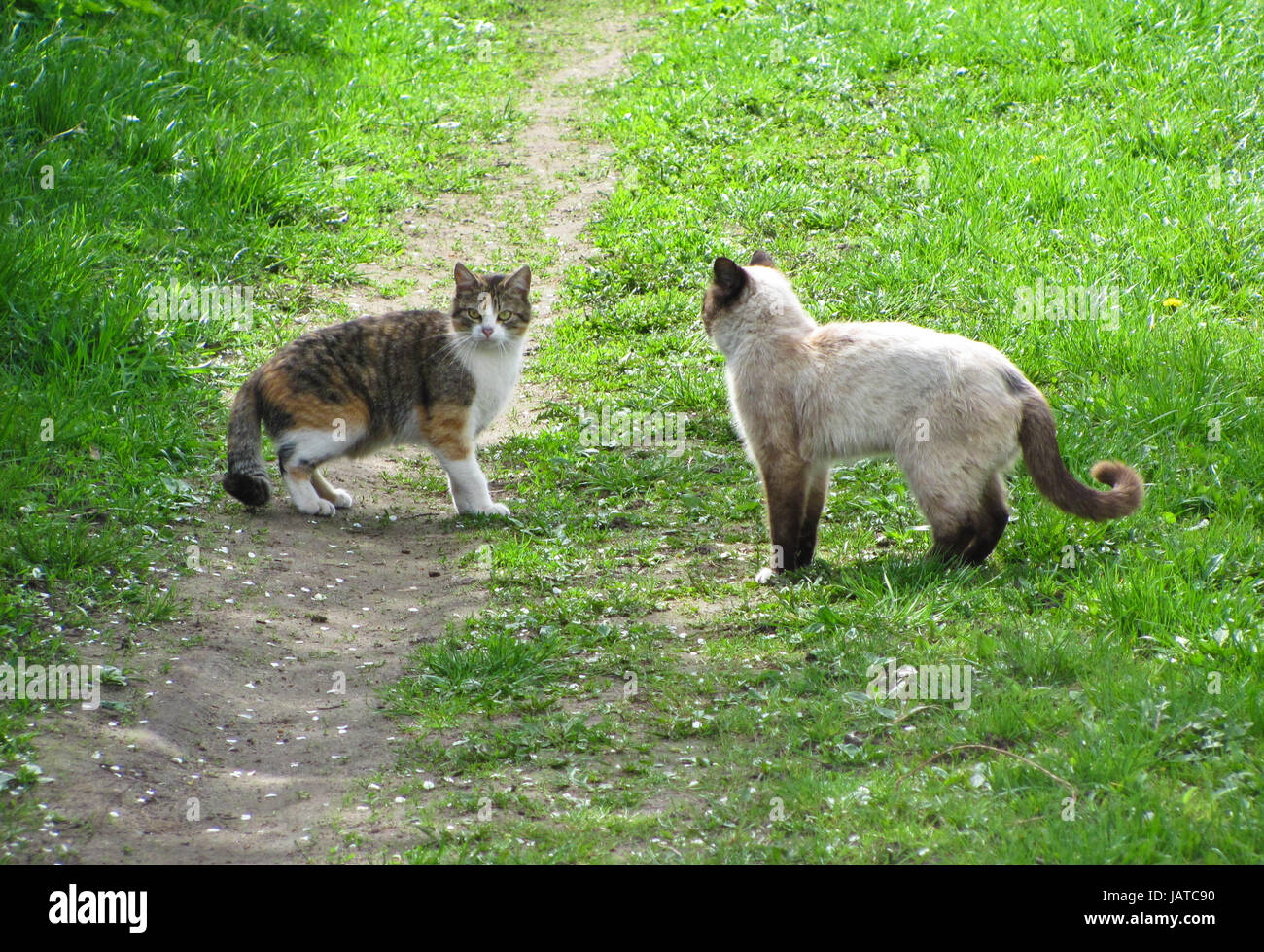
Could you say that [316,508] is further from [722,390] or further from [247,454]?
[722,390]

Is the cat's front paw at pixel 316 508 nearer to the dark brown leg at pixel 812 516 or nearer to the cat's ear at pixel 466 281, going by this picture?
the cat's ear at pixel 466 281

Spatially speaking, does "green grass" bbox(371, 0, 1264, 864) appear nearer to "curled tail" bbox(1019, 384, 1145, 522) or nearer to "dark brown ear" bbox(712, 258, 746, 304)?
"curled tail" bbox(1019, 384, 1145, 522)

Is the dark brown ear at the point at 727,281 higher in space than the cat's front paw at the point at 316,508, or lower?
higher

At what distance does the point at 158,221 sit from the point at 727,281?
16.3 ft

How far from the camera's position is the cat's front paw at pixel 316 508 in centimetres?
634

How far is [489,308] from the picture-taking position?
6520 mm

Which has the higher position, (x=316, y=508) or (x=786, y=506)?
(x=786, y=506)

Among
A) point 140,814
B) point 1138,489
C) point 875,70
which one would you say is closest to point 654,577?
point 1138,489

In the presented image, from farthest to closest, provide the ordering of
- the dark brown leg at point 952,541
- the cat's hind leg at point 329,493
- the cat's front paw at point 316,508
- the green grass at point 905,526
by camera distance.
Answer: the cat's hind leg at point 329,493
the cat's front paw at point 316,508
the dark brown leg at point 952,541
the green grass at point 905,526

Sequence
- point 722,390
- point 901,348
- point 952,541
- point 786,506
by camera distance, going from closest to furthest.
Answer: point 952,541 → point 901,348 → point 786,506 → point 722,390

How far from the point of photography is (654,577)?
578 centimetres

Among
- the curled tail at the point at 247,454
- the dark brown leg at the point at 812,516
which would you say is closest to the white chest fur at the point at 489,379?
the curled tail at the point at 247,454

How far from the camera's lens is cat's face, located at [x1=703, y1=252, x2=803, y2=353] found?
19.2ft

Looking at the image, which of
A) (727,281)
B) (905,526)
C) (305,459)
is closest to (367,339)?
(305,459)
